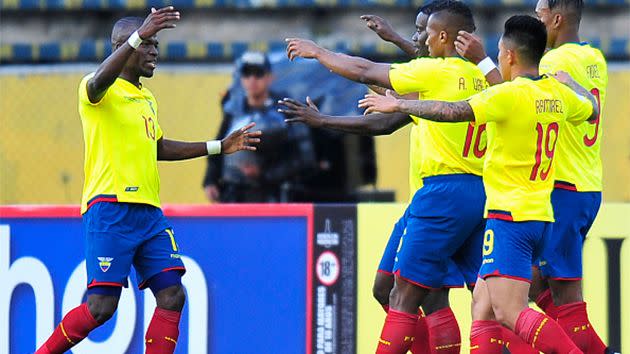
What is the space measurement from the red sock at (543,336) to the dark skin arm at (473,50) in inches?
46.3

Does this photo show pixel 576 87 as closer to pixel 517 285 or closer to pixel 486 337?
pixel 517 285

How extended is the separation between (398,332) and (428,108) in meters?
1.31

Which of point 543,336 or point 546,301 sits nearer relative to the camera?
point 543,336

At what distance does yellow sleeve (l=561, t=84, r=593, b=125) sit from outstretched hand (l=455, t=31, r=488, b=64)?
1.46ft

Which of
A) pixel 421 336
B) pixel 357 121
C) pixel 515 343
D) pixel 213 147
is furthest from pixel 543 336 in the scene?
pixel 213 147

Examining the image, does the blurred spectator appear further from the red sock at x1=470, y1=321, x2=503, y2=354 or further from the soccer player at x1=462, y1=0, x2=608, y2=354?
the red sock at x1=470, y1=321, x2=503, y2=354

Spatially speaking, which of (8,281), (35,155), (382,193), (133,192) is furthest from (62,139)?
(133,192)

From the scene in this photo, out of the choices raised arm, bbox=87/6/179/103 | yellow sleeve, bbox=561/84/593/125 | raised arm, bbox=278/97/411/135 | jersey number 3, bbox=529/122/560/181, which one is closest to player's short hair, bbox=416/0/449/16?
raised arm, bbox=278/97/411/135

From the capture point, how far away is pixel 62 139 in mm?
12602

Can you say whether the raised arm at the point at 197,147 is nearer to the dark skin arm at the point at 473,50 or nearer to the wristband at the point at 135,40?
the wristband at the point at 135,40

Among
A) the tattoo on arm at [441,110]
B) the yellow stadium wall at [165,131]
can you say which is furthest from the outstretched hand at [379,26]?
the yellow stadium wall at [165,131]

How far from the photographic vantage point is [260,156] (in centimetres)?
1145

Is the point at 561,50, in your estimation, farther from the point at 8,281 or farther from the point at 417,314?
the point at 8,281

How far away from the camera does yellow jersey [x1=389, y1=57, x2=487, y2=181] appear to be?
20.5 feet
